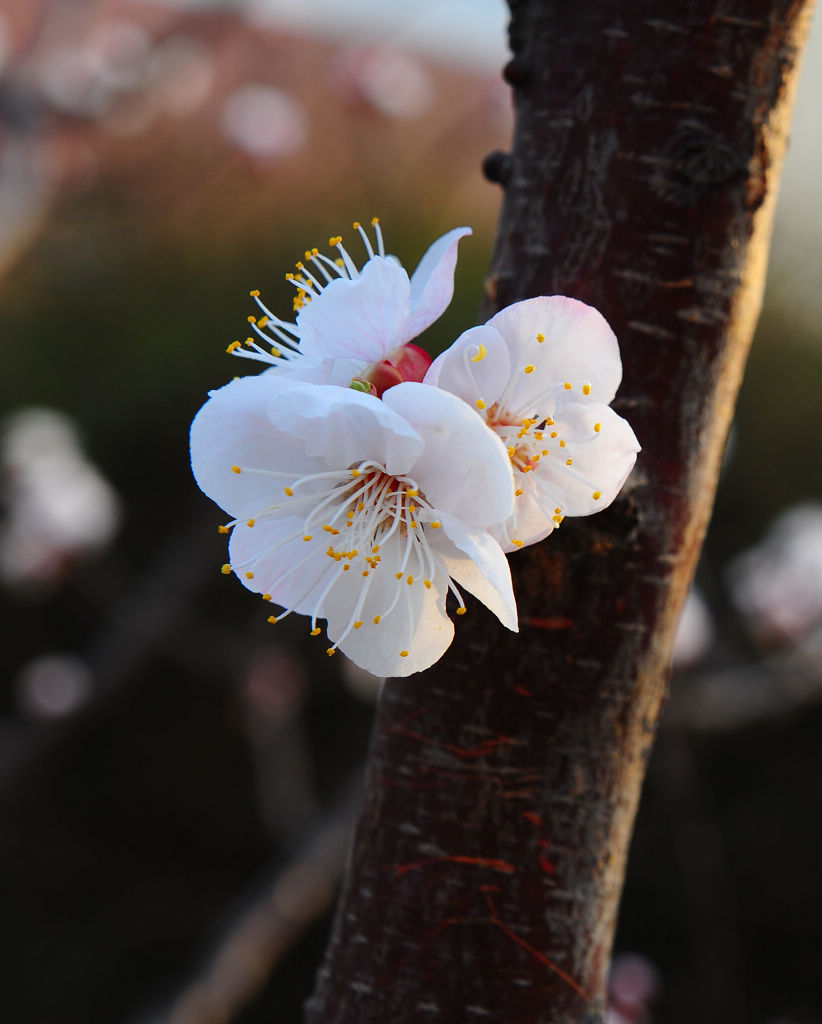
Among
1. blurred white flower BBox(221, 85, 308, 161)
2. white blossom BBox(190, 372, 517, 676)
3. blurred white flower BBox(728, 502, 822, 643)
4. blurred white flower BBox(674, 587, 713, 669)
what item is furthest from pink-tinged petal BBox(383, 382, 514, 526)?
blurred white flower BBox(221, 85, 308, 161)

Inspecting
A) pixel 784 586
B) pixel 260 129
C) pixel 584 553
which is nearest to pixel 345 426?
pixel 584 553

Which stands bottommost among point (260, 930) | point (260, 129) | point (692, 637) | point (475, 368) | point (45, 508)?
point (260, 930)

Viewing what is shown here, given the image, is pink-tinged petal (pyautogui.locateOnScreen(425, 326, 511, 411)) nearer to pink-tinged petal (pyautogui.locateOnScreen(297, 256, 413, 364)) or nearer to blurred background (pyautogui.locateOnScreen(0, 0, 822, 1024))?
pink-tinged petal (pyautogui.locateOnScreen(297, 256, 413, 364))

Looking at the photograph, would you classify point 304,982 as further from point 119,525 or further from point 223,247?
point 223,247

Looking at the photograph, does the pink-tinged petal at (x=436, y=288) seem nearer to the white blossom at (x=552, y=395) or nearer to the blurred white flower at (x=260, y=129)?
the white blossom at (x=552, y=395)

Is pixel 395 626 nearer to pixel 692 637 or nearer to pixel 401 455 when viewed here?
pixel 401 455

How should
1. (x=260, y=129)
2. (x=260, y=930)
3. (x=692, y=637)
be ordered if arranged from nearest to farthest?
(x=260, y=930) < (x=692, y=637) < (x=260, y=129)

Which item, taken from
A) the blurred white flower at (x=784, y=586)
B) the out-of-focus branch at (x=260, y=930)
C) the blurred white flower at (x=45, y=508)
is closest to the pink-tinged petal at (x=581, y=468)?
the out-of-focus branch at (x=260, y=930)

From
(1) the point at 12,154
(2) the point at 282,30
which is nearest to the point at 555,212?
(1) the point at 12,154

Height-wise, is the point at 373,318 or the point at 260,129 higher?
the point at 260,129
